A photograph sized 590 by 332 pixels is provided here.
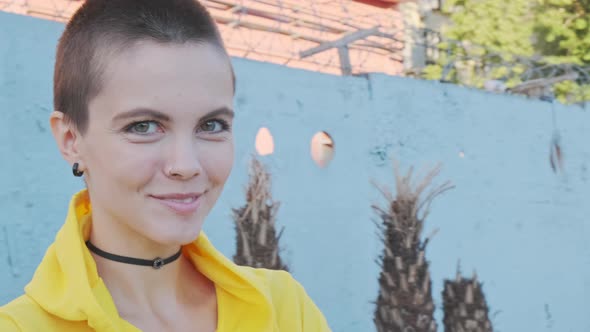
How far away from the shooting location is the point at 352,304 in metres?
4.77

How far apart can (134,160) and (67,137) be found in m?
0.18

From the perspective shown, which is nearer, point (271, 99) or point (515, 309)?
point (271, 99)

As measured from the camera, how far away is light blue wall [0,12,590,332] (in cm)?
336

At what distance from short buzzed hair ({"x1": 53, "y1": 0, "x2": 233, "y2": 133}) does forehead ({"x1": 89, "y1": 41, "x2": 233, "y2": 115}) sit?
0.02 metres

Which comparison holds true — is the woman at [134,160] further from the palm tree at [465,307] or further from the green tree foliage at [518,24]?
the green tree foliage at [518,24]

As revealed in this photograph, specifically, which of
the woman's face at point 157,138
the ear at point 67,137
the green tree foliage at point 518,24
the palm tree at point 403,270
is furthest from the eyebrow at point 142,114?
the green tree foliage at point 518,24

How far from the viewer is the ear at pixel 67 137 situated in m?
1.33

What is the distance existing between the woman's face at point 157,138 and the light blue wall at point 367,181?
7.26ft

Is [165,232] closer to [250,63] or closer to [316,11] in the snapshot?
[250,63]

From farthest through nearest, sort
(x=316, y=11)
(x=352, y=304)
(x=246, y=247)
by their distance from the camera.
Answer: (x=316, y=11) < (x=352, y=304) < (x=246, y=247)

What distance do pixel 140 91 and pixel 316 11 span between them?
8531 mm

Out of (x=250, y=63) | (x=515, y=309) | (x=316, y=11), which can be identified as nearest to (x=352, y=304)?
(x=250, y=63)

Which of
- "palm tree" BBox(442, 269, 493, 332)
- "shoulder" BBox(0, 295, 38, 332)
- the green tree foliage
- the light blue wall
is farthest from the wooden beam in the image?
the green tree foliage

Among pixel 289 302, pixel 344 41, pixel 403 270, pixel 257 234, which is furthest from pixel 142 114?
pixel 344 41
